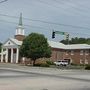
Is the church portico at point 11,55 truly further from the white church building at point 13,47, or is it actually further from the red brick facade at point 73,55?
the red brick facade at point 73,55

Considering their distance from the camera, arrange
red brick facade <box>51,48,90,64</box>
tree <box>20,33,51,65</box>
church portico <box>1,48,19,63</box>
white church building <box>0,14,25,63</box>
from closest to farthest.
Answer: tree <box>20,33,51,65</box> → white church building <box>0,14,25,63</box> → church portico <box>1,48,19,63</box> → red brick facade <box>51,48,90,64</box>

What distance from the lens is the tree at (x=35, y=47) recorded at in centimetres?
8162

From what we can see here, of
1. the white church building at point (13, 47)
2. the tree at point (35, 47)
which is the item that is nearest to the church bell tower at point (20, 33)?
the white church building at point (13, 47)

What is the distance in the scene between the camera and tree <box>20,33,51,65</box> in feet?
268

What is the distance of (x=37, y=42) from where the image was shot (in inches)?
3246

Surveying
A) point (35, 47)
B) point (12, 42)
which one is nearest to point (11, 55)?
point (12, 42)

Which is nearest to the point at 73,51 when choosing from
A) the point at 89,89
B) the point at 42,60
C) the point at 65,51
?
the point at 65,51

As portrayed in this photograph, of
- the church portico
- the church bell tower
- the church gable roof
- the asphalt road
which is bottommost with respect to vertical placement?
the asphalt road

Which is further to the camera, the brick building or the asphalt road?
the brick building

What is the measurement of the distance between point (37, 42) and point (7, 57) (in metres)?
26.4

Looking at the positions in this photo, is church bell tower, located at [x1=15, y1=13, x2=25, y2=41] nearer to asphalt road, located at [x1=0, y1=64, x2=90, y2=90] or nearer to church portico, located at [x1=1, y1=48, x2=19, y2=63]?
church portico, located at [x1=1, y1=48, x2=19, y2=63]

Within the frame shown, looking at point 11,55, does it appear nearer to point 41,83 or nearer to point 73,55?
point 73,55

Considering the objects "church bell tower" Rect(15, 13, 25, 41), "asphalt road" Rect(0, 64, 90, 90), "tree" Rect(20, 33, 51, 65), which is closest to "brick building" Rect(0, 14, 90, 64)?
"church bell tower" Rect(15, 13, 25, 41)

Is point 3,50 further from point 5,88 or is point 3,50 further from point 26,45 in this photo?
point 5,88
